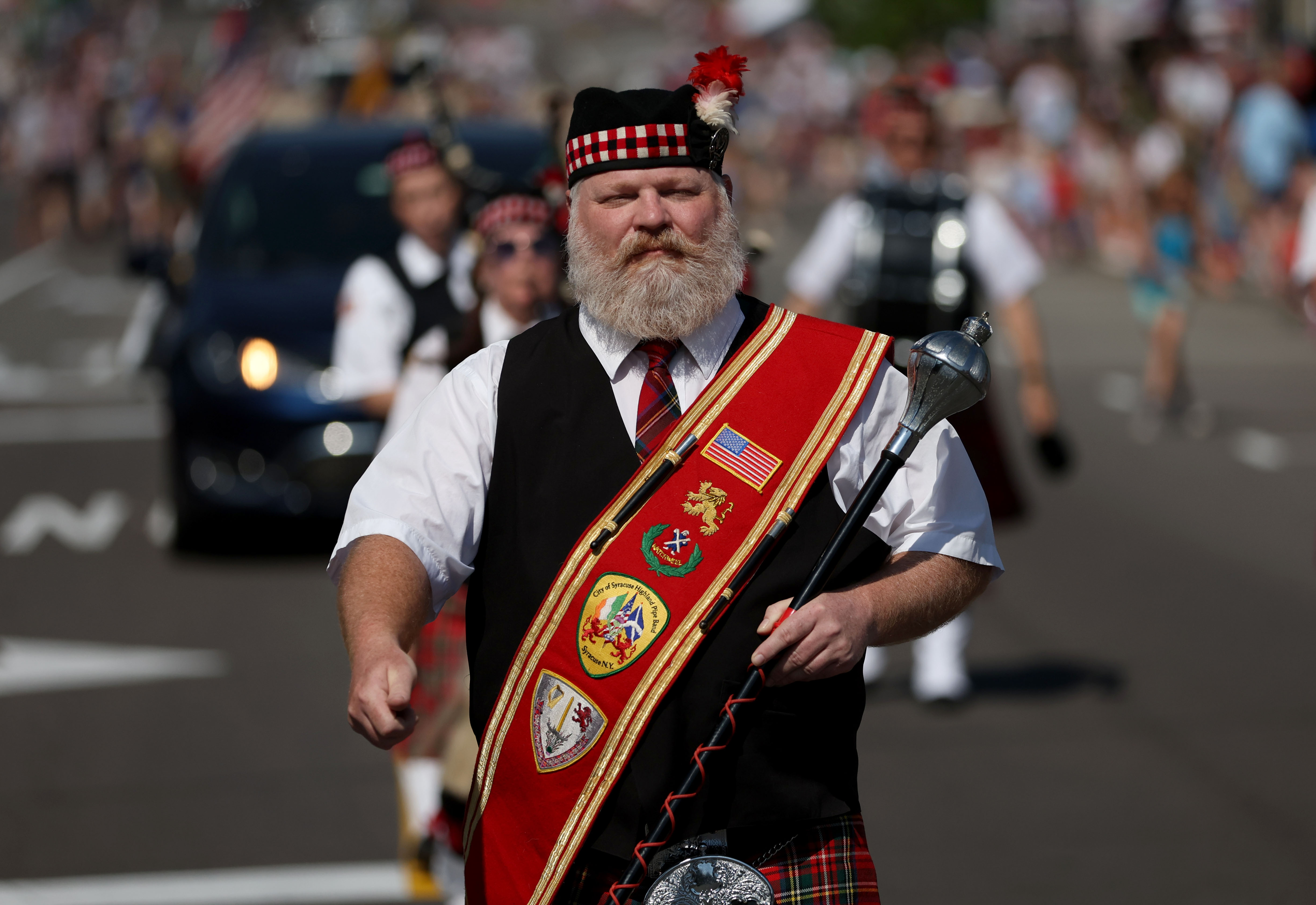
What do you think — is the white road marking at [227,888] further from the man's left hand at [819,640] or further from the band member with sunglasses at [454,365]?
the man's left hand at [819,640]

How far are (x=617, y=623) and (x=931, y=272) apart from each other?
3.72 metres

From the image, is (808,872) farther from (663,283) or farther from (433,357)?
(433,357)

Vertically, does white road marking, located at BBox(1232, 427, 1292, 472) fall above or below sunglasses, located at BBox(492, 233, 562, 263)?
below

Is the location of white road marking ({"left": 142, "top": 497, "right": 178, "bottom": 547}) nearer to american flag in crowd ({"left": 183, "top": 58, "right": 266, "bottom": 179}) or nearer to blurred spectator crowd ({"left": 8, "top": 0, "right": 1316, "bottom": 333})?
blurred spectator crowd ({"left": 8, "top": 0, "right": 1316, "bottom": 333})

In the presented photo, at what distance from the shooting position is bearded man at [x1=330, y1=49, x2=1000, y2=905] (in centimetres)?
262

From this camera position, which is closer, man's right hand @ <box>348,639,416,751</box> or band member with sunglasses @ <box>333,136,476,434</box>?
man's right hand @ <box>348,639,416,751</box>

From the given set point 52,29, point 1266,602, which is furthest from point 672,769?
point 52,29

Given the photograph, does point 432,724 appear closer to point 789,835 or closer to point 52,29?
point 789,835

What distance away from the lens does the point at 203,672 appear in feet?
22.4

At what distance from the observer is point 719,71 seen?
112 inches

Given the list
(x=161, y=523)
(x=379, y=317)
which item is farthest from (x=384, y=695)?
(x=161, y=523)

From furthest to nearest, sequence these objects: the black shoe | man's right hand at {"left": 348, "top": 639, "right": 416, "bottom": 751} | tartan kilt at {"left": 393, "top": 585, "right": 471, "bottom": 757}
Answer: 1. the black shoe
2. tartan kilt at {"left": 393, "top": 585, "right": 471, "bottom": 757}
3. man's right hand at {"left": 348, "top": 639, "right": 416, "bottom": 751}

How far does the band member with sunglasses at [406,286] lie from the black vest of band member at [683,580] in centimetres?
268

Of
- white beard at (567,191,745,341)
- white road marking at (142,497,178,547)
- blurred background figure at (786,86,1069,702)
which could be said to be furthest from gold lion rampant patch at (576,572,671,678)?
white road marking at (142,497,178,547)
